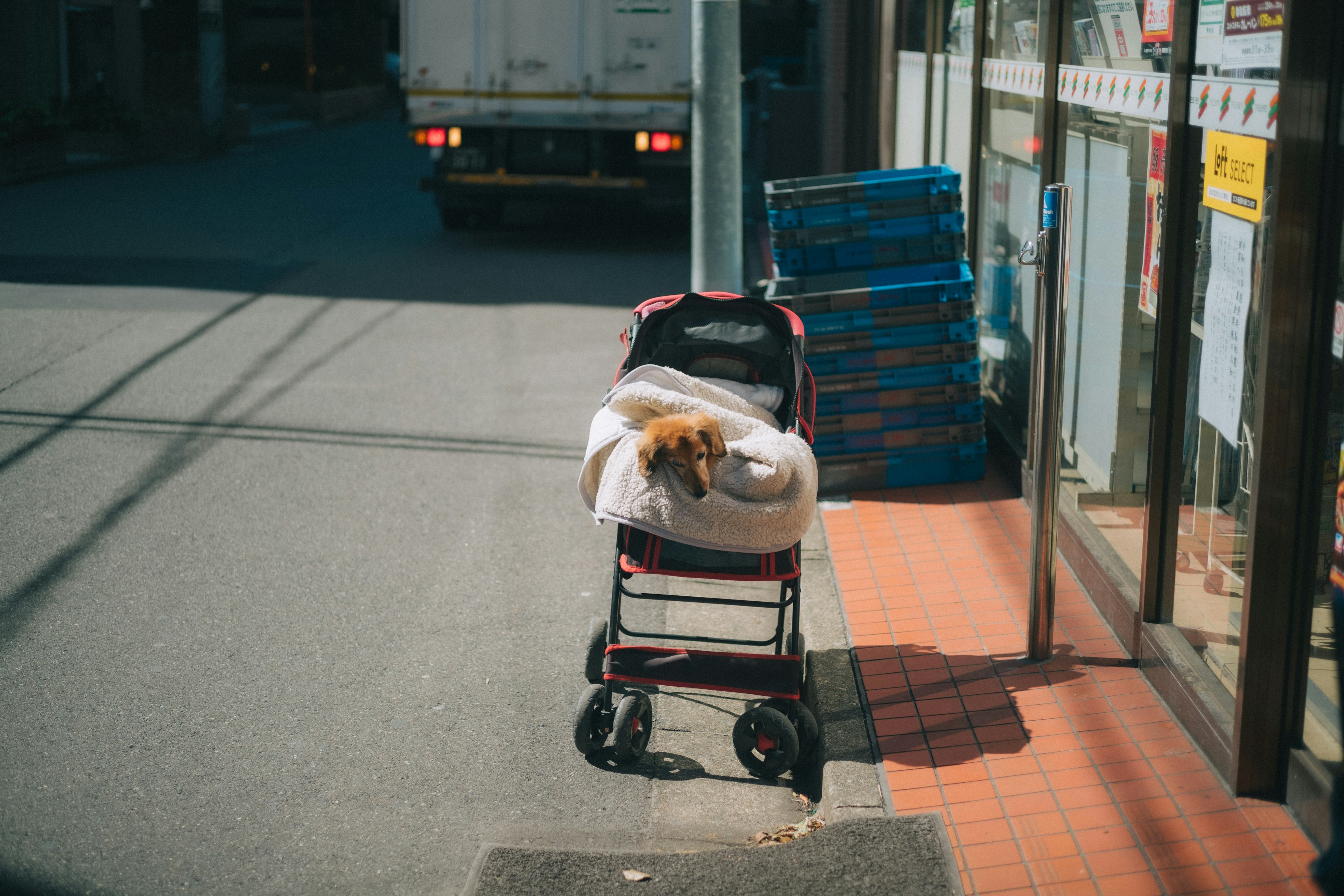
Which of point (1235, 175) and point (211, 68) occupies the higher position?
point (211, 68)

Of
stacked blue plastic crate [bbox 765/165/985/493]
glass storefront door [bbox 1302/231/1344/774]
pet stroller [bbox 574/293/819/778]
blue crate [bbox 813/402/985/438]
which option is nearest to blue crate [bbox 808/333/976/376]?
stacked blue plastic crate [bbox 765/165/985/493]

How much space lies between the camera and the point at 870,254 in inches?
261

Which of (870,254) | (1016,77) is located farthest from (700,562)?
(1016,77)

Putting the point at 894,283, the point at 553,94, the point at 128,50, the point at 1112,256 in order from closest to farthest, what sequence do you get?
the point at 1112,256
the point at 894,283
the point at 553,94
the point at 128,50

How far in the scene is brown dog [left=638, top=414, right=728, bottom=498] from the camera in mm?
3910

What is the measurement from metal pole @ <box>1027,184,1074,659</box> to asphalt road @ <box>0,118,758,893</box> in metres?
1.53

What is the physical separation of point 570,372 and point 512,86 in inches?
261

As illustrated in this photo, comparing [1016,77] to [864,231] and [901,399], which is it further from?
[901,399]

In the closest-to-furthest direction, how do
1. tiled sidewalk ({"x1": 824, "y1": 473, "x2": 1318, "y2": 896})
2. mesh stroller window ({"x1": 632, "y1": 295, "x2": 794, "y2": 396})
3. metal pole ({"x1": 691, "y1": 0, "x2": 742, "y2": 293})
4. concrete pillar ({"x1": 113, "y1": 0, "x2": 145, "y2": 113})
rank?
tiled sidewalk ({"x1": 824, "y1": 473, "x2": 1318, "y2": 896}) → mesh stroller window ({"x1": 632, "y1": 295, "x2": 794, "y2": 396}) → metal pole ({"x1": 691, "y1": 0, "x2": 742, "y2": 293}) → concrete pillar ({"x1": 113, "y1": 0, "x2": 145, "y2": 113})

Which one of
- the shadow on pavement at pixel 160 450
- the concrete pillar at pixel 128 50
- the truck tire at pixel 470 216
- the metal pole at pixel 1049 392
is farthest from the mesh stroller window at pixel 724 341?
the concrete pillar at pixel 128 50

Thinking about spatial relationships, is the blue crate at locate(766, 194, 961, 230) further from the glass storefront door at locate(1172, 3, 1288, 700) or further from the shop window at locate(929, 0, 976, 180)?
the glass storefront door at locate(1172, 3, 1288, 700)

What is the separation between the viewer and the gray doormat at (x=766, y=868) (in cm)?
339

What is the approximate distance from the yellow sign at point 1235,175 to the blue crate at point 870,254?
2.74m

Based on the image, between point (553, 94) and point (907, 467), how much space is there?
964 cm
